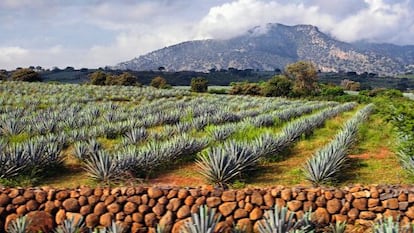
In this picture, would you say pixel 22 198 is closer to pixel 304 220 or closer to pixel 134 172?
pixel 134 172

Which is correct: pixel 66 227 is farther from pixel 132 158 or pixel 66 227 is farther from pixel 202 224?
pixel 132 158

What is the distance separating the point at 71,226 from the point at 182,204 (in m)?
1.59

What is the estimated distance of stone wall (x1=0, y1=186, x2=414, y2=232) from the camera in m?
6.99

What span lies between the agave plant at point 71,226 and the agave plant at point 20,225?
42 centimetres

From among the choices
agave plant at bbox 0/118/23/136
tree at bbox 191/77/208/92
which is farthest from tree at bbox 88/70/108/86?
agave plant at bbox 0/118/23/136

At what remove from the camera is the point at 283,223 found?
613 centimetres

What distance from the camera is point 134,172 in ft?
31.3

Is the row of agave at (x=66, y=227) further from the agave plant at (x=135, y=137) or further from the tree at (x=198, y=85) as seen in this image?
the tree at (x=198, y=85)

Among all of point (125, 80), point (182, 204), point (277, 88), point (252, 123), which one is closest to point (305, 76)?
point (277, 88)

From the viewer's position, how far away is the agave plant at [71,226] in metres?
6.61

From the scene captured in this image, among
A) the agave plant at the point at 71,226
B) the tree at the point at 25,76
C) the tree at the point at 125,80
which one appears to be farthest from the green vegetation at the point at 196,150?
the tree at the point at 25,76

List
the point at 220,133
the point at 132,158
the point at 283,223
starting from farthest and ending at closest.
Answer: the point at 220,133
the point at 132,158
the point at 283,223

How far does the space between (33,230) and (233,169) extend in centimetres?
361

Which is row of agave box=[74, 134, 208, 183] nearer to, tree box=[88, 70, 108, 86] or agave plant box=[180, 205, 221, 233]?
agave plant box=[180, 205, 221, 233]
